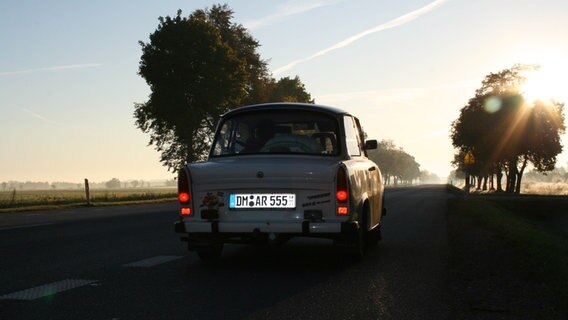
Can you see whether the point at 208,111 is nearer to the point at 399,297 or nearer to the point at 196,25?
the point at 196,25

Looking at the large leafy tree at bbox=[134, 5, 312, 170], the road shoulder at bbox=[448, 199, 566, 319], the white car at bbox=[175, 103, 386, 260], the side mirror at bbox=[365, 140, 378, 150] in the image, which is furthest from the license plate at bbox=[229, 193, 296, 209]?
the large leafy tree at bbox=[134, 5, 312, 170]

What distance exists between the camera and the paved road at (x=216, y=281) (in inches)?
195

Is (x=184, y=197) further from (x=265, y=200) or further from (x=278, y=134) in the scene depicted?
(x=278, y=134)

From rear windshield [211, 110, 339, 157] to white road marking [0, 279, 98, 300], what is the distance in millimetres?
2511

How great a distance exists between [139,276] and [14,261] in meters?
2.23

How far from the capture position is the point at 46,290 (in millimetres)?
5773

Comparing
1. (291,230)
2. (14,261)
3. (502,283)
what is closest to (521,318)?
Answer: (502,283)

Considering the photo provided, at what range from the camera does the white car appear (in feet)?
22.8

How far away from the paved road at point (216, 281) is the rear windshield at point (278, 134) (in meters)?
1.46

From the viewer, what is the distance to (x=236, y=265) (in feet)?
25.1

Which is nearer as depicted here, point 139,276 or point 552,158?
point 139,276

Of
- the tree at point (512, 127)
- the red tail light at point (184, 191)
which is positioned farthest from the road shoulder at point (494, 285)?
the tree at point (512, 127)

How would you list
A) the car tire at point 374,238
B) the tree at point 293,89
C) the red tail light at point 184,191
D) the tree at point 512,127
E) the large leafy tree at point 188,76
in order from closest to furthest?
the red tail light at point 184,191
the car tire at point 374,238
the large leafy tree at point 188,76
the tree at point 512,127
the tree at point 293,89

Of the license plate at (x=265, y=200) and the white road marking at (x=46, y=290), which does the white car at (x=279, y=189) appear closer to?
the license plate at (x=265, y=200)
